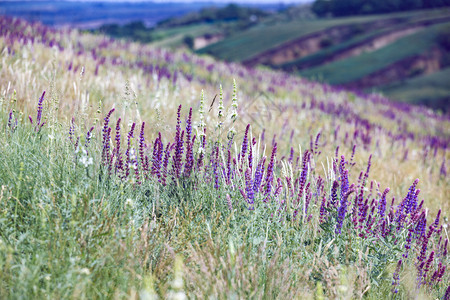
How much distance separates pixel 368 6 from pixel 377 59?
30896 millimetres

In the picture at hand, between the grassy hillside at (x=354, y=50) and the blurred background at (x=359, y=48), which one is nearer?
the blurred background at (x=359, y=48)

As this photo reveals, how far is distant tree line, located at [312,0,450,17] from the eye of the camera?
5325cm

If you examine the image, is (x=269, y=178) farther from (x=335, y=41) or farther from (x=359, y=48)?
(x=335, y=41)

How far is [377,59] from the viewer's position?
2975 cm

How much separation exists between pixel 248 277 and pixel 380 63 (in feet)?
96.2

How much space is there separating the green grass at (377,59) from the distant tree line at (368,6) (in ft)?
74.9

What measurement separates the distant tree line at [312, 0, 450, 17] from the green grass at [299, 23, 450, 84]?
22.8 meters

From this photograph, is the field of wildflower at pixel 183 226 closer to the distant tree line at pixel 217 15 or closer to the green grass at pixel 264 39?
Answer: the green grass at pixel 264 39

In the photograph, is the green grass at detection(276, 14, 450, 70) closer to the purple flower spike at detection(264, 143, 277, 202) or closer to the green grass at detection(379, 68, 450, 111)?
the green grass at detection(379, 68, 450, 111)

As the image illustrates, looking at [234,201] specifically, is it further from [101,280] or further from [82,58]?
[82,58]

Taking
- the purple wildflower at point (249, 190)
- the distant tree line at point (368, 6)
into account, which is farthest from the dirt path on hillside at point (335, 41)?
the purple wildflower at point (249, 190)

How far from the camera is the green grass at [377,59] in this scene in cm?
2758

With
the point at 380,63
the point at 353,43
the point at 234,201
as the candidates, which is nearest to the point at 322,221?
the point at 234,201

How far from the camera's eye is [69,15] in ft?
24.3
